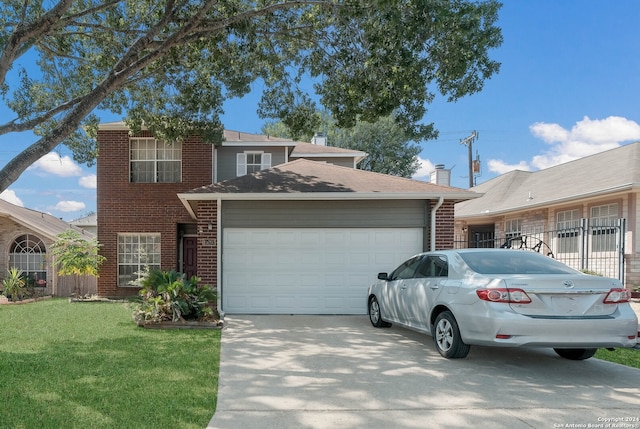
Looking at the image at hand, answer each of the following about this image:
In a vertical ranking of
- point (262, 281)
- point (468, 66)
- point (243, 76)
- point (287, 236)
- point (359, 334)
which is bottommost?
point (359, 334)

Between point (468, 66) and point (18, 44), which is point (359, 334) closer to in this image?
point (468, 66)

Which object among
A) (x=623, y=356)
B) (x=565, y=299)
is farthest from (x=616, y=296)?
(x=623, y=356)

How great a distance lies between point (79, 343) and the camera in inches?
273

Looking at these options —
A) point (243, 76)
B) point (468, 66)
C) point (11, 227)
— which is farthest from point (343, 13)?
point (11, 227)

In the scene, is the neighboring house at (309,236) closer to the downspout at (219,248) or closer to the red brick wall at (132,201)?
the downspout at (219,248)

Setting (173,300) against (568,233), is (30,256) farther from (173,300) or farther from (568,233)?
(568,233)

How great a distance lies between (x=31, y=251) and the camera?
15.4 meters

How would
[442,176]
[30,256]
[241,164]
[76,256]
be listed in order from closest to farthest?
[76,256], [241,164], [30,256], [442,176]

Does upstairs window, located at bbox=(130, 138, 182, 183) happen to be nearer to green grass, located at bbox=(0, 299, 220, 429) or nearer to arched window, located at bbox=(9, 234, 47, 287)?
arched window, located at bbox=(9, 234, 47, 287)

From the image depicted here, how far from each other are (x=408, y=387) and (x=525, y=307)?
1.67 metres

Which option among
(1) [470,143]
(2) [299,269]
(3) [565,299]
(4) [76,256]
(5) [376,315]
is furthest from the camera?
(1) [470,143]

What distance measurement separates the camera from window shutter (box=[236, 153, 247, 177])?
15.0 m

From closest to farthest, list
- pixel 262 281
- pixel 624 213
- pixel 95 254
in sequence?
1. pixel 262 281
2. pixel 624 213
3. pixel 95 254

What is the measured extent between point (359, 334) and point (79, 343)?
4.73 m
